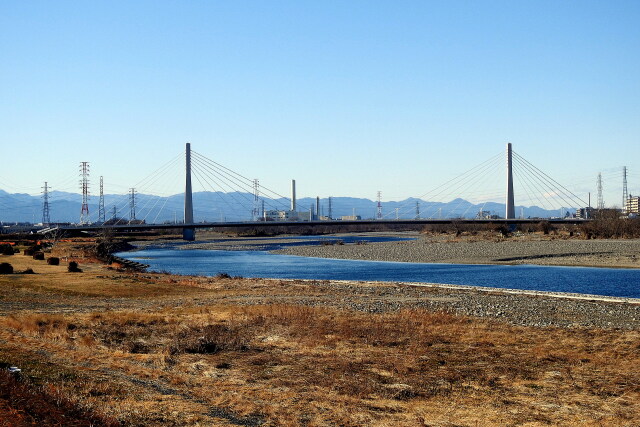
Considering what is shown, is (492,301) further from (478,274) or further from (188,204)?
(188,204)

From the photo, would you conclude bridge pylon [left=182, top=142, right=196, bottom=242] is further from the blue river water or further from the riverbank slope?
the blue river water

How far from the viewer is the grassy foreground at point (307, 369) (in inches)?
395

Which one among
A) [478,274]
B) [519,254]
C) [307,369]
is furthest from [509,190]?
[307,369]

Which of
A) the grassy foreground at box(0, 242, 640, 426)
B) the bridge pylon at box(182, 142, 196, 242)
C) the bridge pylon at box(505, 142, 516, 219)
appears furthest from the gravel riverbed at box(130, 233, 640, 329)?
the bridge pylon at box(182, 142, 196, 242)

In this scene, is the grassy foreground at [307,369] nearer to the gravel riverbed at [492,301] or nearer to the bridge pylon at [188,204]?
the gravel riverbed at [492,301]

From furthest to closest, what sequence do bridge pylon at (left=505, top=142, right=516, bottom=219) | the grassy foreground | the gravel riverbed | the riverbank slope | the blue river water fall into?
bridge pylon at (left=505, top=142, right=516, bottom=219), the riverbank slope, the blue river water, the gravel riverbed, the grassy foreground

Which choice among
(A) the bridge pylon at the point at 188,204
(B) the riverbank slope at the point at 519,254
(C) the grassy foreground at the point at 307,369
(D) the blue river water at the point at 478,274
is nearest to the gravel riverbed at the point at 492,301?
(B) the riverbank slope at the point at 519,254

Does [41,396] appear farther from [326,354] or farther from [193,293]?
[193,293]

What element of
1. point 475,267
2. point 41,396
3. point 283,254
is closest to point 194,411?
point 41,396

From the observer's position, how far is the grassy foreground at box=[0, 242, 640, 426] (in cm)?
1003

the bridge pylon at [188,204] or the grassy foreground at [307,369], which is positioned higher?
the bridge pylon at [188,204]

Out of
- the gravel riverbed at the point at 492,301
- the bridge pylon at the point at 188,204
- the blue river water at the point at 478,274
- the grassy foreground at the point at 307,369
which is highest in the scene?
the bridge pylon at the point at 188,204

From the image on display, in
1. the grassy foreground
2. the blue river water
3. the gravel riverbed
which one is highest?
the grassy foreground

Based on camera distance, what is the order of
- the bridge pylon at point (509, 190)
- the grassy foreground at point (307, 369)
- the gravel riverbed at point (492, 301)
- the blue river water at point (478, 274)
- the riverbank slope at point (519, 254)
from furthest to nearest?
1. the bridge pylon at point (509, 190)
2. the riverbank slope at point (519, 254)
3. the blue river water at point (478, 274)
4. the gravel riverbed at point (492, 301)
5. the grassy foreground at point (307, 369)
